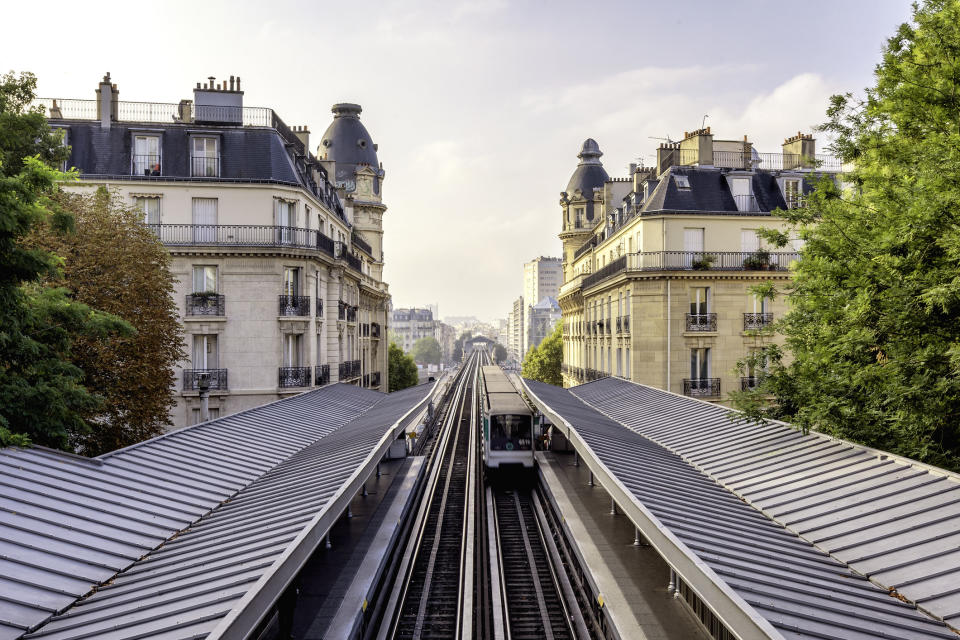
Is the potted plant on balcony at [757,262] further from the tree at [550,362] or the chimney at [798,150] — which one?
the tree at [550,362]

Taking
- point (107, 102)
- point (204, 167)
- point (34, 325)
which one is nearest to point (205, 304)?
point (204, 167)

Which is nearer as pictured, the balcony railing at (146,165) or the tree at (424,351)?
the balcony railing at (146,165)

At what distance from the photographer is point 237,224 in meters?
29.0

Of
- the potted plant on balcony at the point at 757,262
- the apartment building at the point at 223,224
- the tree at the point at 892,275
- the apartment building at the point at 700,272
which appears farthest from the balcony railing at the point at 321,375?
the potted plant on balcony at the point at 757,262

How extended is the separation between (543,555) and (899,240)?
37.3 ft

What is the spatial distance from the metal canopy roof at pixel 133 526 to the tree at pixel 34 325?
2954mm

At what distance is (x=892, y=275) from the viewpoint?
11.9 metres

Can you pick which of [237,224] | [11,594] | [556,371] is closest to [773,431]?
[11,594]

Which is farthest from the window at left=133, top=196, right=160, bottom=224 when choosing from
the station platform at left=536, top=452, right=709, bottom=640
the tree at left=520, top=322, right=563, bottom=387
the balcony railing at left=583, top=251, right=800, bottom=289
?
the tree at left=520, top=322, right=563, bottom=387

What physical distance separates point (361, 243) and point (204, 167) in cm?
2176

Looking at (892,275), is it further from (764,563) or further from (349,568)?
(349,568)

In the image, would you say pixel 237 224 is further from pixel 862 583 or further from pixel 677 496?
pixel 862 583

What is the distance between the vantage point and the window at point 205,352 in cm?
2931

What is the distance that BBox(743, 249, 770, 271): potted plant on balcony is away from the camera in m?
32.7
